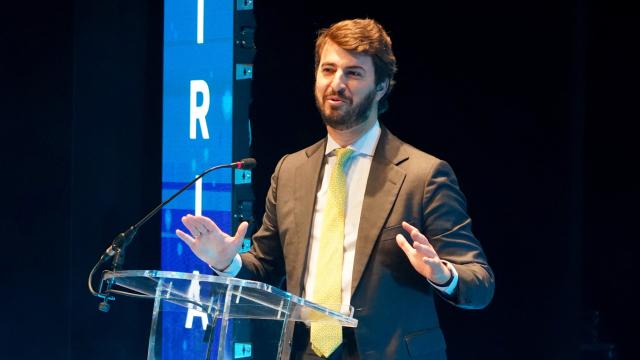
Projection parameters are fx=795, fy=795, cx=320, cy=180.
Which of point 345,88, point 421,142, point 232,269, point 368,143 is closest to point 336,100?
point 345,88

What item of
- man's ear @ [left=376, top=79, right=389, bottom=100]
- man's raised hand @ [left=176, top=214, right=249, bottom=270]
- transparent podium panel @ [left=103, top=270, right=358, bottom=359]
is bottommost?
transparent podium panel @ [left=103, top=270, right=358, bottom=359]

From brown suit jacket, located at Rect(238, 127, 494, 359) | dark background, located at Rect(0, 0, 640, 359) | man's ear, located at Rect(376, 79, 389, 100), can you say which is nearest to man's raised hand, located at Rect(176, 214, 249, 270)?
brown suit jacket, located at Rect(238, 127, 494, 359)

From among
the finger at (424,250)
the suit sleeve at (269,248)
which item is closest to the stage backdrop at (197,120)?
the suit sleeve at (269,248)

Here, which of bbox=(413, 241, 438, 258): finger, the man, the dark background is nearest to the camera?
bbox=(413, 241, 438, 258): finger

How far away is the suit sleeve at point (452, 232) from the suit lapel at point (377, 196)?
0.10 meters

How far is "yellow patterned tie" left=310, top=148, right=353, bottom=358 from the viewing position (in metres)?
2.15

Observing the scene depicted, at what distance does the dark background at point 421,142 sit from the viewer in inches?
125

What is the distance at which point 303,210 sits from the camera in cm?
234

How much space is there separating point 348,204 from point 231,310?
633 mm

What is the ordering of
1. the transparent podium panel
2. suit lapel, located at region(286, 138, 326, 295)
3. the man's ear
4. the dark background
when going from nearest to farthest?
1. the transparent podium panel
2. suit lapel, located at region(286, 138, 326, 295)
3. the man's ear
4. the dark background

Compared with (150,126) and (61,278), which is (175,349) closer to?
(61,278)

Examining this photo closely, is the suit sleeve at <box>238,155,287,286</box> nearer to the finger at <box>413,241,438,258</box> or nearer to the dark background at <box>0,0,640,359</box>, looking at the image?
the finger at <box>413,241,438,258</box>

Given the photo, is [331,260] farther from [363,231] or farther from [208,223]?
[208,223]

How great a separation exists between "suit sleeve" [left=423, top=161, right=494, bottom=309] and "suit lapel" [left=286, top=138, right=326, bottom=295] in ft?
1.13
